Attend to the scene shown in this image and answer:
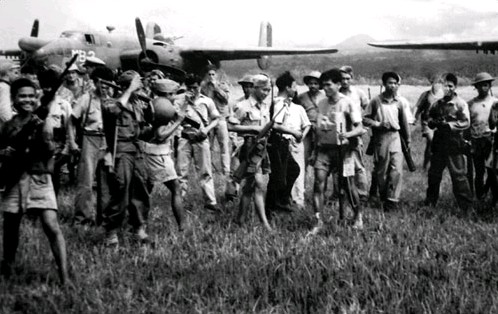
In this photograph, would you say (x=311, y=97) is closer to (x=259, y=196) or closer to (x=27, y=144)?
(x=259, y=196)

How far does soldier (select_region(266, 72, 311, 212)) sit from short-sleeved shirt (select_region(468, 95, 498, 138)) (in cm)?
264

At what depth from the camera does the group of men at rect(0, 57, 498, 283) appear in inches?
189

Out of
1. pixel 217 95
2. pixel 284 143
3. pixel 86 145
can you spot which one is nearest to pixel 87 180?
pixel 86 145

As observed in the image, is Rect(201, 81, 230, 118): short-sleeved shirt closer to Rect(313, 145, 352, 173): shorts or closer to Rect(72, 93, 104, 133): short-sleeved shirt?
Rect(72, 93, 104, 133): short-sleeved shirt

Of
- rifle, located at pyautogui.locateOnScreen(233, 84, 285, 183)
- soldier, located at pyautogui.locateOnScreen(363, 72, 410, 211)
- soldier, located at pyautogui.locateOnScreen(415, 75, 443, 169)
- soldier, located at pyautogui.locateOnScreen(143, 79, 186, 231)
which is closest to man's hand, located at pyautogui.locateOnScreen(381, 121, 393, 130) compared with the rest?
soldier, located at pyautogui.locateOnScreen(363, 72, 410, 211)

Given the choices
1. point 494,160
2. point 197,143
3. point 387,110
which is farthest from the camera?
point 197,143

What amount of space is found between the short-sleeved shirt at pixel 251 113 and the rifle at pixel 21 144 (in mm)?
2923

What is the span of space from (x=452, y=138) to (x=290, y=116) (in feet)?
7.70

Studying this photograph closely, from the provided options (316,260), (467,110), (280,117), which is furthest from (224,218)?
(467,110)

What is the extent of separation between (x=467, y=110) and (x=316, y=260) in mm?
4022

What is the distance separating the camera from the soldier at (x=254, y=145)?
704 centimetres

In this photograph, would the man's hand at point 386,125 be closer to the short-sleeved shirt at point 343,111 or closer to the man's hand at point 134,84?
the short-sleeved shirt at point 343,111

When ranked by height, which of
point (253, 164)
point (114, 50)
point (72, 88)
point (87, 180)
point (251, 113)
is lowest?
point (87, 180)

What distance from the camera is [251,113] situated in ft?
24.2
